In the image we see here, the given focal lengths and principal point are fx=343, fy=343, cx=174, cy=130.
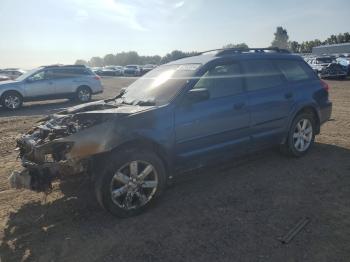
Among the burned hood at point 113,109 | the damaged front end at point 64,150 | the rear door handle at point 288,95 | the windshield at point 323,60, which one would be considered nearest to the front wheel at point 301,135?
the rear door handle at point 288,95

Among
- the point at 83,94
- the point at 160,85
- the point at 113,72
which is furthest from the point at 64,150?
the point at 113,72

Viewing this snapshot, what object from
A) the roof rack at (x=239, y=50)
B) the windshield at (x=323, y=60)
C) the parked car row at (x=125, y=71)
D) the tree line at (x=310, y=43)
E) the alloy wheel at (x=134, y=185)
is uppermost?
the tree line at (x=310, y=43)

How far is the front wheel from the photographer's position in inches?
231

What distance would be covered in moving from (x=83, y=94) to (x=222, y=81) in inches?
464

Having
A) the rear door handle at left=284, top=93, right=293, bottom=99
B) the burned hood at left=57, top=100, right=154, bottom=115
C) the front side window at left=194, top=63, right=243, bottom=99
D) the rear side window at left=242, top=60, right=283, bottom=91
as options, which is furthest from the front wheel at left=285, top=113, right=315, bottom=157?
the burned hood at left=57, top=100, right=154, bottom=115

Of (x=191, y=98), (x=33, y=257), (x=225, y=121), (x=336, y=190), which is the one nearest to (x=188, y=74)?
(x=191, y=98)

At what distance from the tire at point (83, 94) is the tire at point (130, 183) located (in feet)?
39.7

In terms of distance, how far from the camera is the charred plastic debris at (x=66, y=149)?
3837 mm

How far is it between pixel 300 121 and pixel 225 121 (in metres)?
1.89

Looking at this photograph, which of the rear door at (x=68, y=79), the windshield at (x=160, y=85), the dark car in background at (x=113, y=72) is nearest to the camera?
the windshield at (x=160, y=85)

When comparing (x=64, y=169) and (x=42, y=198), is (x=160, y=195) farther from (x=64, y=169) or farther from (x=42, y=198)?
(x=42, y=198)

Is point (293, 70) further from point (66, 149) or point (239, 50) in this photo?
point (66, 149)

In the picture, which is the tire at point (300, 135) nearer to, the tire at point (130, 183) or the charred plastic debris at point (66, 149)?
the tire at point (130, 183)

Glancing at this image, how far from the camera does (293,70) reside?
6004mm
